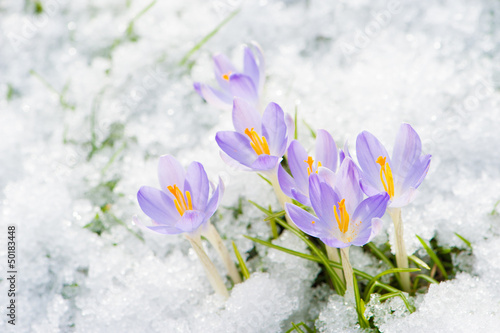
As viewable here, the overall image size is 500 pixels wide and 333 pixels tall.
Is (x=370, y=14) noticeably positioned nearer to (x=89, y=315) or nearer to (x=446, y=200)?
(x=446, y=200)

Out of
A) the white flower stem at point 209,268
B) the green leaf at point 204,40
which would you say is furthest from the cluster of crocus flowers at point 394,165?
the green leaf at point 204,40

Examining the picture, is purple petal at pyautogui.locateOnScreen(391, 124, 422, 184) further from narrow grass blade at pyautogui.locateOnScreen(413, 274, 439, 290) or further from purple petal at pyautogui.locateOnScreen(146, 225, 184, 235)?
purple petal at pyautogui.locateOnScreen(146, 225, 184, 235)

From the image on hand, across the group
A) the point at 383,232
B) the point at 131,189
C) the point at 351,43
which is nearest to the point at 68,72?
the point at 131,189

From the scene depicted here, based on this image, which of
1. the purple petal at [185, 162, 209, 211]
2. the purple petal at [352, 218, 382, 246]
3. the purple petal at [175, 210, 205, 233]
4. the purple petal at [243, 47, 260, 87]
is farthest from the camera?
the purple petal at [243, 47, 260, 87]

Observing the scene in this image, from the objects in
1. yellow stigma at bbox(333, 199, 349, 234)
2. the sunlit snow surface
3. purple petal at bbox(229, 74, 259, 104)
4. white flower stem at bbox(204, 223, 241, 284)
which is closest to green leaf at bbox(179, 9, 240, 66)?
the sunlit snow surface

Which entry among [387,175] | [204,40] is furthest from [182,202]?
[204,40]

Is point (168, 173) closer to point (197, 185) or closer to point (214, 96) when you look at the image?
point (197, 185)

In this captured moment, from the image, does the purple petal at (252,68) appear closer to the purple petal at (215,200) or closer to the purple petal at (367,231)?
the purple petal at (215,200)
